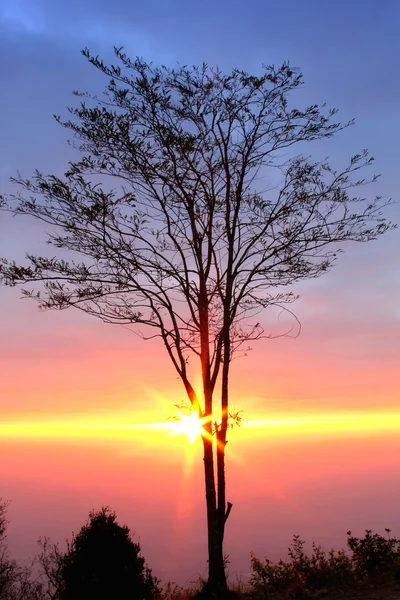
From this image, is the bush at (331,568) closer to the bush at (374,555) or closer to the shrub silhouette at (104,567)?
the bush at (374,555)

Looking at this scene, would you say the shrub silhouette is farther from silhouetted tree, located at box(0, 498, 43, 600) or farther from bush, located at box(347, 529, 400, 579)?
silhouetted tree, located at box(0, 498, 43, 600)

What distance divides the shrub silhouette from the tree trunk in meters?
1.84

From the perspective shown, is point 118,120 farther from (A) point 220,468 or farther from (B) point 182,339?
(A) point 220,468

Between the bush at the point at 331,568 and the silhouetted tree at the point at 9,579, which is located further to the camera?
the silhouetted tree at the point at 9,579

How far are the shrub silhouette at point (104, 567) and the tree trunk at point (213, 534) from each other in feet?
6.05

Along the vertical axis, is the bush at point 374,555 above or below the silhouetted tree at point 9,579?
above

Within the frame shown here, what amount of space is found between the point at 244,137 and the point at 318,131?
2.11 metres

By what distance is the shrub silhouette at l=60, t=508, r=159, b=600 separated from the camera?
12.1 metres

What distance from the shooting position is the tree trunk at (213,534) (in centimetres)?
1404

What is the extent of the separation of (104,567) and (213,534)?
3022 mm

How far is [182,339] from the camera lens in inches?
616

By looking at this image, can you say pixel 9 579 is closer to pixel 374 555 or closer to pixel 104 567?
pixel 104 567

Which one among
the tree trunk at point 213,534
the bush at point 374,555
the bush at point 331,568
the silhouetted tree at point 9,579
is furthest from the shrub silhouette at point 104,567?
the silhouetted tree at point 9,579

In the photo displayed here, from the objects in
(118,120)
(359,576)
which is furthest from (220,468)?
(118,120)
